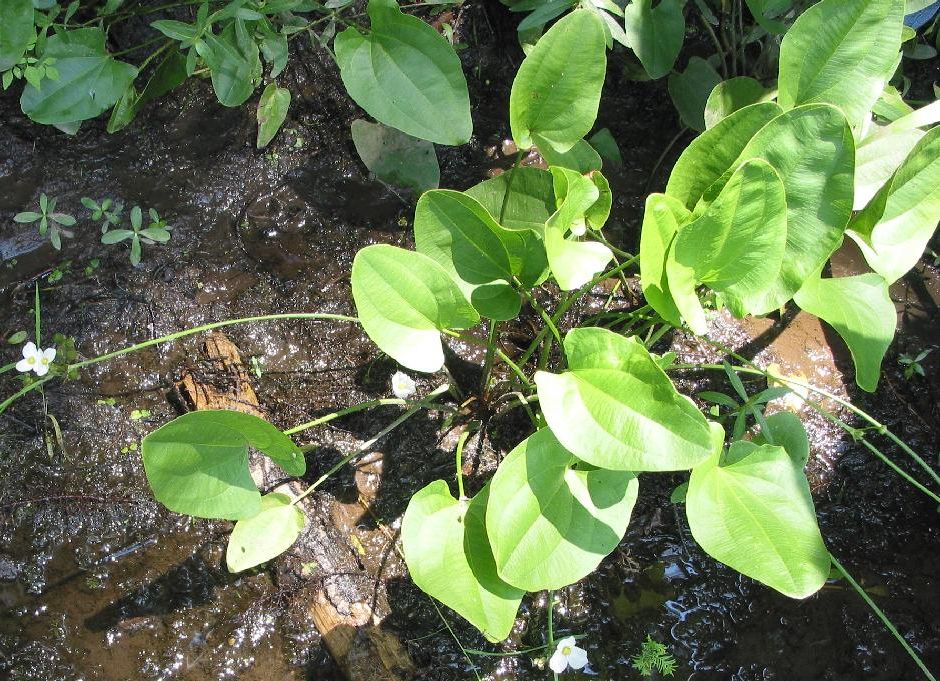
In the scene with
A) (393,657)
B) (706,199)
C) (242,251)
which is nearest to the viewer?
(706,199)

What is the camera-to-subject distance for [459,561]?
46.0 inches

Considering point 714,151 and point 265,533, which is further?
point 265,533

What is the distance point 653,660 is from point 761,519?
0.53 meters

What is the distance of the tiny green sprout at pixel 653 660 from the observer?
4.75 ft

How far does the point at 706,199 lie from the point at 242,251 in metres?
1.06

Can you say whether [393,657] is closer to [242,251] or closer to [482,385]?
[482,385]

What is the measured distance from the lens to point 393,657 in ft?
4.57

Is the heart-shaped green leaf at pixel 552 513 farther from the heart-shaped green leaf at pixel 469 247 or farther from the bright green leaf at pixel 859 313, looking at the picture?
the bright green leaf at pixel 859 313

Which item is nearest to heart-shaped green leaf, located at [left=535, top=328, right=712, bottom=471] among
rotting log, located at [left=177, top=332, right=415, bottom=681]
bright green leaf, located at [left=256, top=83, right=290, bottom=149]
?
rotting log, located at [left=177, top=332, right=415, bottom=681]

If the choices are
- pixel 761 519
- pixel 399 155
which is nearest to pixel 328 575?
pixel 761 519

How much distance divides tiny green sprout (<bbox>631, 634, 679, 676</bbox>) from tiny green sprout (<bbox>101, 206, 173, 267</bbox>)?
1344 millimetres

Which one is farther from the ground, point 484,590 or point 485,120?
point 485,120

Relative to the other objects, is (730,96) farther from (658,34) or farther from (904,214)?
(904,214)

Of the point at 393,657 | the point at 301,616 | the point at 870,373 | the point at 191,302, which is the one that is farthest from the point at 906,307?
the point at 191,302
